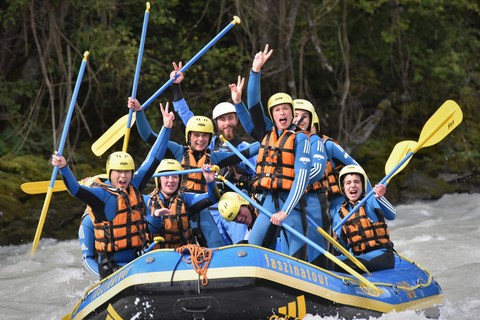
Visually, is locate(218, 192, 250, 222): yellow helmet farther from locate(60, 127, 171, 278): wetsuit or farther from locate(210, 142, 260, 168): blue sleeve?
locate(210, 142, 260, 168): blue sleeve

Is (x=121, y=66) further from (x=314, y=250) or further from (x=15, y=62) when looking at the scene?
(x=314, y=250)

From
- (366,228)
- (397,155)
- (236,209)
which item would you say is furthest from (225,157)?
(397,155)

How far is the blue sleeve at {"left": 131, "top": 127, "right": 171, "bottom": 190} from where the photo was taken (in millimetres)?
5051

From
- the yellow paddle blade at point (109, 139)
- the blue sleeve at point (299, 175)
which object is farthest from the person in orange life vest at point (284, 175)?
the yellow paddle blade at point (109, 139)

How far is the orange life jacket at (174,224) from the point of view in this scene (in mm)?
4918

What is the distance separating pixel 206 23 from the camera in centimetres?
1194

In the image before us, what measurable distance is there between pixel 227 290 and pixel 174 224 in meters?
1.01

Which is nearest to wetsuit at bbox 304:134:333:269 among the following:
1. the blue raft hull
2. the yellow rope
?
the blue raft hull

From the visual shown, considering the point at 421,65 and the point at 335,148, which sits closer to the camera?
the point at 335,148

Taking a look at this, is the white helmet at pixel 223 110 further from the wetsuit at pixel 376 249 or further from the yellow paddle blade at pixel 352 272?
the yellow paddle blade at pixel 352 272

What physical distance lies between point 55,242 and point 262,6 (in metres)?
4.62

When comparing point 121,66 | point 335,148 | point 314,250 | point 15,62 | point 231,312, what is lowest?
point 231,312

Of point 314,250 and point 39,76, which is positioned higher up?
point 39,76

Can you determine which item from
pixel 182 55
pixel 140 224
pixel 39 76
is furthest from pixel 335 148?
pixel 39 76
